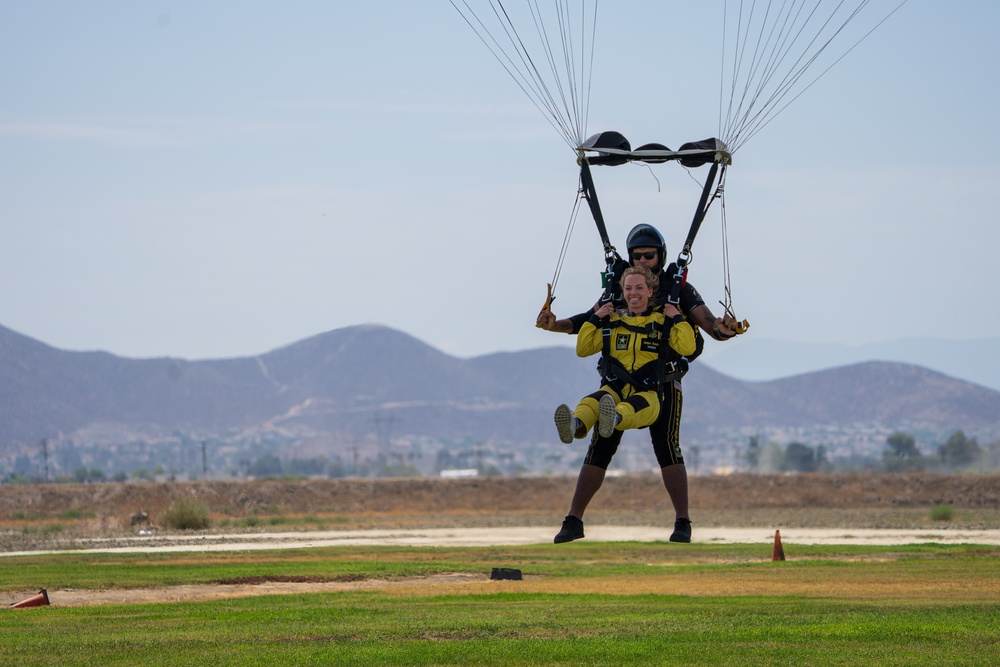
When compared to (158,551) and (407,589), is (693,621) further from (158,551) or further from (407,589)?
(158,551)

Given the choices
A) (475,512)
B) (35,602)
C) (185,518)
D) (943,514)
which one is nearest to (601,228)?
(35,602)

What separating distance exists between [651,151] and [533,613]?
14.5 meters

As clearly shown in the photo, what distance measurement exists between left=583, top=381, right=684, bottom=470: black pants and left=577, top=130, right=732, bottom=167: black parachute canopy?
7.12ft

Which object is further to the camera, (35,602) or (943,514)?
(943,514)

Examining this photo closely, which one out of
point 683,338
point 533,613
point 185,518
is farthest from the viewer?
point 185,518

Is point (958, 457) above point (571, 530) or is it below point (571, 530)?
above

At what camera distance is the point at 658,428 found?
46.1ft

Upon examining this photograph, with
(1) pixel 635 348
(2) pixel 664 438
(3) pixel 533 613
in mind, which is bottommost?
(3) pixel 533 613

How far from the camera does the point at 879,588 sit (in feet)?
108

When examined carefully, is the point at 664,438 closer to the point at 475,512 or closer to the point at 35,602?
the point at 35,602

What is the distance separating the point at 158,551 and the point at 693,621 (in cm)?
3176

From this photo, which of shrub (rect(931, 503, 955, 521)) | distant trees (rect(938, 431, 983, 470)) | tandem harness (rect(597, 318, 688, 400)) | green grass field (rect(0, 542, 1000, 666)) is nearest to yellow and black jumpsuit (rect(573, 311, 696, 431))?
tandem harness (rect(597, 318, 688, 400))

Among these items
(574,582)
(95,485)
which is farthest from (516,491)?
(574,582)

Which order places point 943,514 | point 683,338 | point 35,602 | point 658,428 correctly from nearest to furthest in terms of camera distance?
point 683,338
point 658,428
point 35,602
point 943,514
